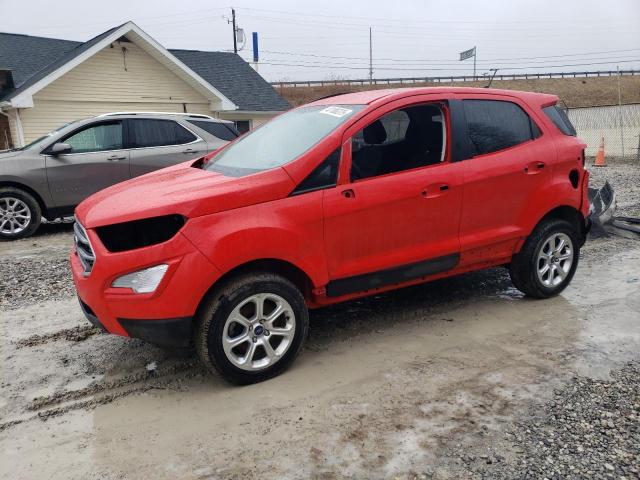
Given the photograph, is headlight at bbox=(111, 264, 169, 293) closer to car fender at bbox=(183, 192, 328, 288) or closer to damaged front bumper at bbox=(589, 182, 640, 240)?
car fender at bbox=(183, 192, 328, 288)

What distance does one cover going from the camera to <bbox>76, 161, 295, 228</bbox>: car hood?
3.31m

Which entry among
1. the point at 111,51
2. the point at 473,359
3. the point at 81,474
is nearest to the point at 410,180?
the point at 473,359

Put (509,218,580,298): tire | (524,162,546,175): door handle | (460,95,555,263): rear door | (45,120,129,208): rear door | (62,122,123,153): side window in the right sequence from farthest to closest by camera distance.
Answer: (62,122,123,153): side window, (45,120,129,208): rear door, (509,218,580,298): tire, (524,162,546,175): door handle, (460,95,555,263): rear door

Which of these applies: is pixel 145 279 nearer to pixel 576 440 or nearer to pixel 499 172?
pixel 576 440

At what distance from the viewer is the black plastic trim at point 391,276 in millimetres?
3865

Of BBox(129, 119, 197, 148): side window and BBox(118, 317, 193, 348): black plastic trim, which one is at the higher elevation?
BBox(129, 119, 197, 148): side window

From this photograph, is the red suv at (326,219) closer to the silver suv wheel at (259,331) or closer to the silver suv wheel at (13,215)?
the silver suv wheel at (259,331)

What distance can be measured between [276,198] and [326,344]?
53.0 inches

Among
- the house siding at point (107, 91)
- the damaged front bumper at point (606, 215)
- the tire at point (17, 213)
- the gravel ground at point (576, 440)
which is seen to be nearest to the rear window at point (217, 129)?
the tire at point (17, 213)

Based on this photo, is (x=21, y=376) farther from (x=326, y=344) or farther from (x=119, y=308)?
(x=326, y=344)

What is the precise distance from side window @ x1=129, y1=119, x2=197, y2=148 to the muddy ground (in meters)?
4.23

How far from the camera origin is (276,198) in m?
3.55

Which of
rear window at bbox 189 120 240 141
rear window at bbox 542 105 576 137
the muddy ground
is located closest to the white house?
rear window at bbox 189 120 240 141

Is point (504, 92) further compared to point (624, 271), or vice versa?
point (624, 271)
